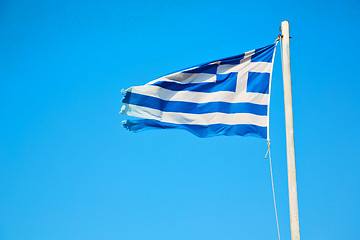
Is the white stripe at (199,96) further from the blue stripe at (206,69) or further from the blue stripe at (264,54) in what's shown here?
the blue stripe at (264,54)

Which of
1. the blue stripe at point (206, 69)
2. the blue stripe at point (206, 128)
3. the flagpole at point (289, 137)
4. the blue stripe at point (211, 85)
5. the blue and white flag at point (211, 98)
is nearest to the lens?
the flagpole at point (289, 137)

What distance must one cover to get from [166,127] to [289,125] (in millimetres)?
3664

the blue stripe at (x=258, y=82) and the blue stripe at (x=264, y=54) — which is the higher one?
the blue stripe at (x=264, y=54)

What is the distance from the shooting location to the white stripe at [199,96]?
443 inches

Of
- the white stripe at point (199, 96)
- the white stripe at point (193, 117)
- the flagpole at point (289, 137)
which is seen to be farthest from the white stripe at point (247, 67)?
the flagpole at point (289, 137)

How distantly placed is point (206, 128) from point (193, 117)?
0.46m

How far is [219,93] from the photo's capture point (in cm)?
1161

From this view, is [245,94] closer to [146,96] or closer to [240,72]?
[240,72]

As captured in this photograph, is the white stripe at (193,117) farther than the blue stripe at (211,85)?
No

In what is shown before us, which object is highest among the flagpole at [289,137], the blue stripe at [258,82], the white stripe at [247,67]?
the white stripe at [247,67]

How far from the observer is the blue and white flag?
36.8 feet

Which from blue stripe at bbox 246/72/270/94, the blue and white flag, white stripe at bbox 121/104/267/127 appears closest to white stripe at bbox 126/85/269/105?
the blue and white flag

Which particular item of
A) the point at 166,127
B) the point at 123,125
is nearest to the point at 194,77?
the point at 166,127

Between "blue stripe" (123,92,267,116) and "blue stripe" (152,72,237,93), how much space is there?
0.37 meters
